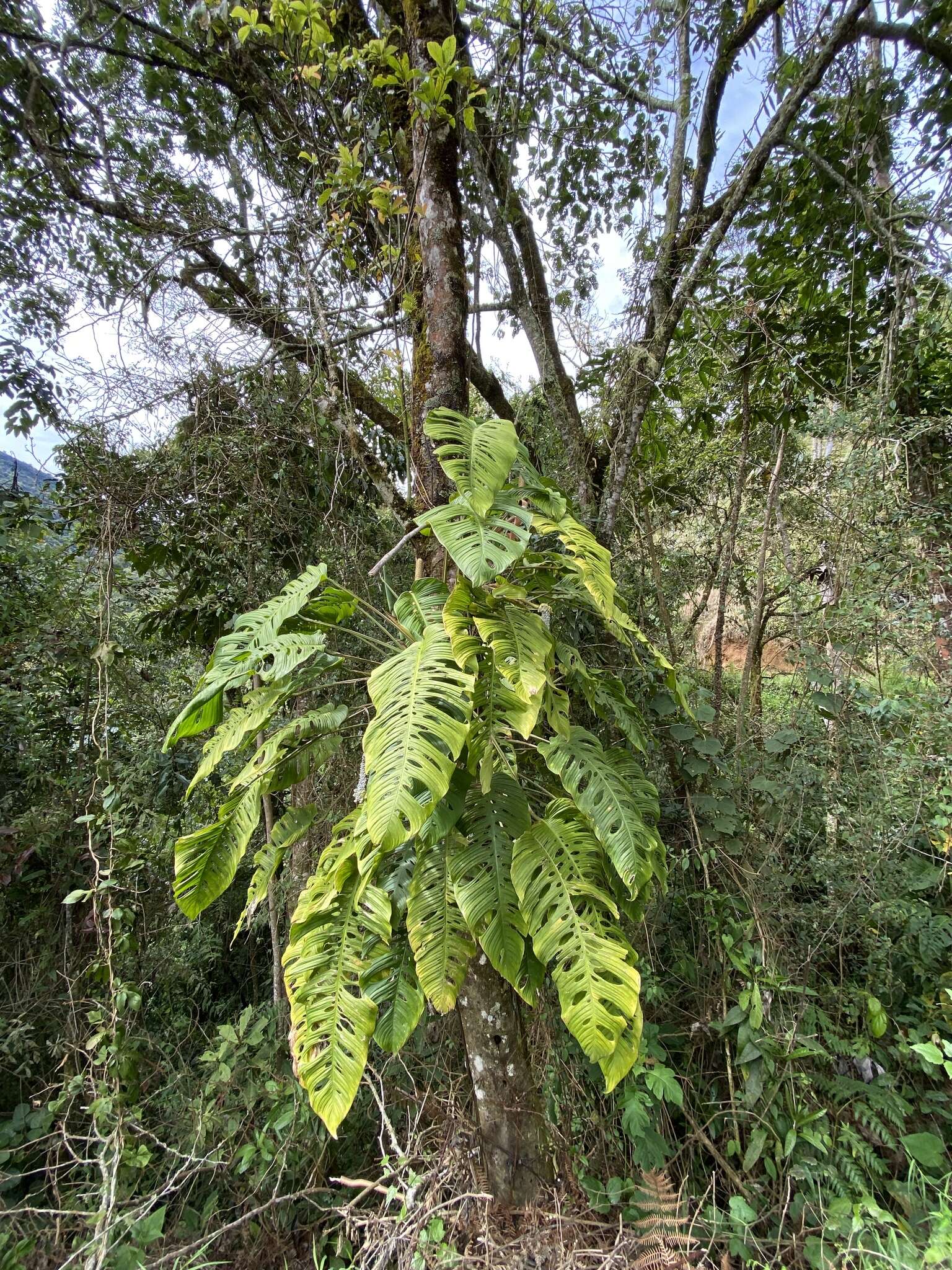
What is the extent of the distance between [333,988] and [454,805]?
431mm

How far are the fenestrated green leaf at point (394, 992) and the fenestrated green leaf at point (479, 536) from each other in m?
0.80

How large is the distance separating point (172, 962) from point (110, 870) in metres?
1.06

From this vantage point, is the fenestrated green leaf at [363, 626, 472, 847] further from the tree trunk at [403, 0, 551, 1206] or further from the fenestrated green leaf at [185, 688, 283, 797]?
the tree trunk at [403, 0, 551, 1206]

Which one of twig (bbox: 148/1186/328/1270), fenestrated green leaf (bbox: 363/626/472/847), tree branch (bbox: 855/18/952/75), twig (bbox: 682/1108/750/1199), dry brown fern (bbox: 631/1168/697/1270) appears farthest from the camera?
tree branch (bbox: 855/18/952/75)

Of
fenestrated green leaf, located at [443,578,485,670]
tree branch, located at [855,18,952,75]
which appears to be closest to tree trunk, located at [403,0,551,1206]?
fenestrated green leaf, located at [443,578,485,670]

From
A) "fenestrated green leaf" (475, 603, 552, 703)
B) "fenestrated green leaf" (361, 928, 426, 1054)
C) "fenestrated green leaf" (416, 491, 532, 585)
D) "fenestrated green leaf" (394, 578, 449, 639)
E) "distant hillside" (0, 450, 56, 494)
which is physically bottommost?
"fenestrated green leaf" (361, 928, 426, 1054)

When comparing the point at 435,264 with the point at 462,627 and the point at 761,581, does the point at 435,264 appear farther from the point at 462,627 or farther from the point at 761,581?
the point at 761,581

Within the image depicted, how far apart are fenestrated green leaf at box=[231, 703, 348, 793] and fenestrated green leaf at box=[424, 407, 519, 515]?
0.62 m

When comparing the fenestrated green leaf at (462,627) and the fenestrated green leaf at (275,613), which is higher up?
the fenestrated green leaf at (275,613)

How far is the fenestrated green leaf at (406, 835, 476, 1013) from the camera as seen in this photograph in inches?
43.6

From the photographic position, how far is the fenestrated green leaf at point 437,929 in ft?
3.63

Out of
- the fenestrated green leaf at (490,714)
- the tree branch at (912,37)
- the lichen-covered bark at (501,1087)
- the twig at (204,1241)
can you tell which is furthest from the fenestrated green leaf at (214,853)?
the tree branch at (912,37)

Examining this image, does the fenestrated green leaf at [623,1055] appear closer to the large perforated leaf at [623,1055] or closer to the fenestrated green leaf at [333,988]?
the large perforated leaf at [623,1055]

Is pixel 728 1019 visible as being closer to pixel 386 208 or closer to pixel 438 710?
pixel 438 710
